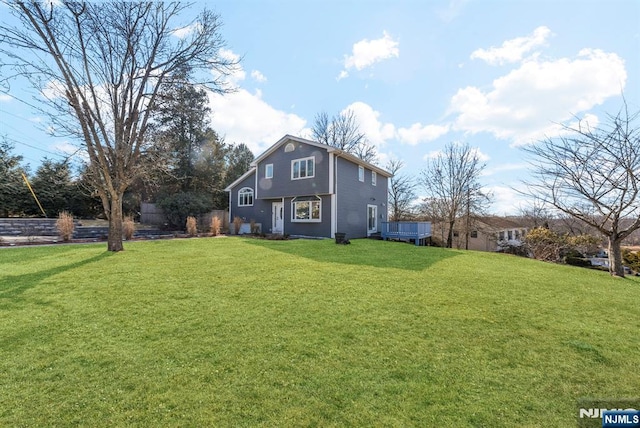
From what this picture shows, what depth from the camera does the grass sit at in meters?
2.20

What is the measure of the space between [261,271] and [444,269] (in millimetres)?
4765

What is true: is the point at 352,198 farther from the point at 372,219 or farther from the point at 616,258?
the point at 616,258

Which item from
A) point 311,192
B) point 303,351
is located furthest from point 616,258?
point 311,192

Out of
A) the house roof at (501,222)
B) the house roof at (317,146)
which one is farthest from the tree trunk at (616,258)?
the house roof at (501,222)

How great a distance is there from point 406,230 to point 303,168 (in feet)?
23.6

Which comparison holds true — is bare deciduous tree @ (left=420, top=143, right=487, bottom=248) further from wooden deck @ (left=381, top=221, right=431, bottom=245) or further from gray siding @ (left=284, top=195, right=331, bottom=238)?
gray siding @ (left=284, top=195, right=331, bottom=238)

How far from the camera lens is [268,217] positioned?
738 inches

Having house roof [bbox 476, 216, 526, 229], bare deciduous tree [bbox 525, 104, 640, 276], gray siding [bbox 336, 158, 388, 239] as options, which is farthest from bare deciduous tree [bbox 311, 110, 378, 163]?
bare deciduous tree [bbox 525, 104, 640, 276]

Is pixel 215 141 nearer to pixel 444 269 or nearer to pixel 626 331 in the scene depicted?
pixel 444 269

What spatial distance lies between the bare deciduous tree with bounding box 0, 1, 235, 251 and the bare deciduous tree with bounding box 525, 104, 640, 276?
12.6m

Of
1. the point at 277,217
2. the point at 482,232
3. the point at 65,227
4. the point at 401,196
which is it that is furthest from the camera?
the point at 401,196

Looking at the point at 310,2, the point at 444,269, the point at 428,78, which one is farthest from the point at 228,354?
the point at 428,78

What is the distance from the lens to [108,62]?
31.5 feet

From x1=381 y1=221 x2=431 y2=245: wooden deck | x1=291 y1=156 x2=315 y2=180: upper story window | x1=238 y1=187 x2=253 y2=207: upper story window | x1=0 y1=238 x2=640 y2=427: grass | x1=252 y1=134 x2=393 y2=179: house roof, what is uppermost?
x1=252 y1=134 x2=393 y2=179: house roof
